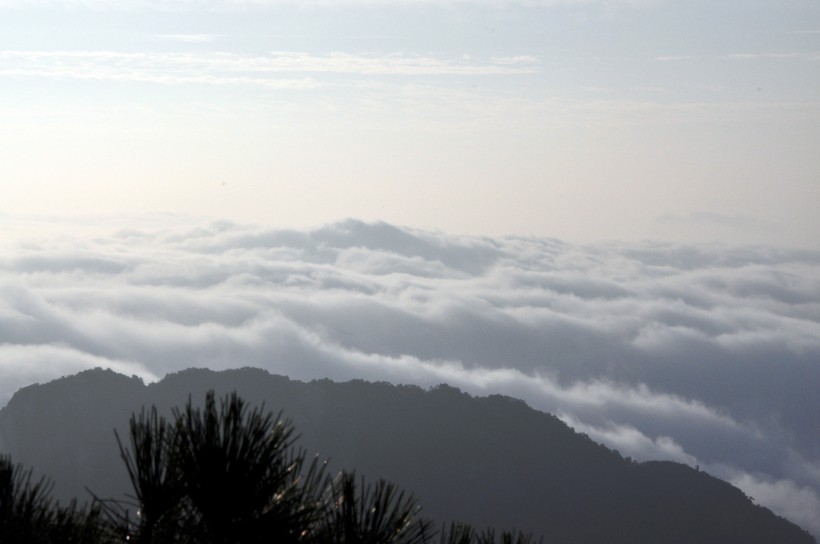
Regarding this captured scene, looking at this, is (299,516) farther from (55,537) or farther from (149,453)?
(55,537)

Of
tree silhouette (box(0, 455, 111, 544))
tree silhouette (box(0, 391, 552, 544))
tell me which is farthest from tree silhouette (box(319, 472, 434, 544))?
tree silhouette (box(0, 455, 111, 544))

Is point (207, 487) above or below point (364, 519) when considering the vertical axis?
below

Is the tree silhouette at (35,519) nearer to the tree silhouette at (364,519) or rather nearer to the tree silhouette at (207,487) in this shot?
the tree silhouette at (207,487)

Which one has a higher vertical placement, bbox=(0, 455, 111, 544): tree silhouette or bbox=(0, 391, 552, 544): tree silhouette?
bbox=(0, 391, 552, 544): tree silhouette

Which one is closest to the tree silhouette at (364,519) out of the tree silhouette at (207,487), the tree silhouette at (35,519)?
the tree silhouette at (207,487)

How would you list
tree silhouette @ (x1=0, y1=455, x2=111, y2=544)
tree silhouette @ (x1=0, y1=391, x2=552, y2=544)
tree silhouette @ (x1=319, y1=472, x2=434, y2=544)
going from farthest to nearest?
tree silhouette @ (x1=319, y1=472, x2=434, y2=544) → tree silhouette @ (x1=0, y1=455, x2=111, y2=544) → tree silhouette @ (x1=0, y1=391, x2=552, y2=544)

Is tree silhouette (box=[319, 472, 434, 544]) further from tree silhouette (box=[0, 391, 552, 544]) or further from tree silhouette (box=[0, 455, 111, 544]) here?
tree silhouette (box=[0, 455, 111, 544])

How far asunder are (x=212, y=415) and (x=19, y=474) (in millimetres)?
5524

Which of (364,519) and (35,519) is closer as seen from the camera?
(35,519)

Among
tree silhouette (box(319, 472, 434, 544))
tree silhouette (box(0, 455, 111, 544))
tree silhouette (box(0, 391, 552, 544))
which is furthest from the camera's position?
tree silhouette (box(319, 472, 434, 544))

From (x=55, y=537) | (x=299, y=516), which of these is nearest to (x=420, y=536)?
(x=299, y=516)

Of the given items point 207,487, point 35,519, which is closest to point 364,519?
point 207,487

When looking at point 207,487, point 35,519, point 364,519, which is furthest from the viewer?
point 364,519

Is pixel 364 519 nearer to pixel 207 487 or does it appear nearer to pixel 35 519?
pixel 207 487
